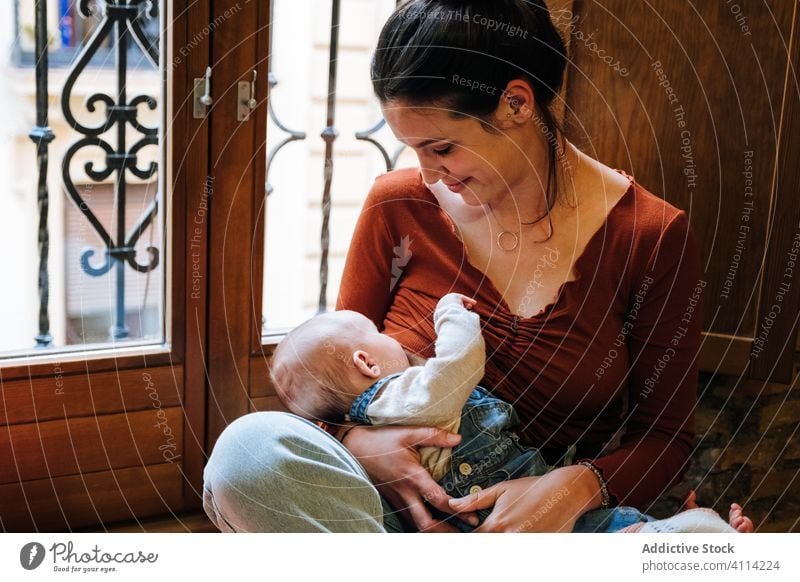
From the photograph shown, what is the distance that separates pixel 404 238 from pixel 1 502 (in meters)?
0.62

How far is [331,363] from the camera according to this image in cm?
101

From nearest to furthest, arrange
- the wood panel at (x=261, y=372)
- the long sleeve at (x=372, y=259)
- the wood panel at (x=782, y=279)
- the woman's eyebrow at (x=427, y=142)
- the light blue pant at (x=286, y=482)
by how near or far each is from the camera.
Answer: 1. the light blue pant at (x=286, y=482)
2. the woman's eyebrow at (x=427, y=142)
3. the long sleeve at (x=372, y=259)
4. the wood panel at (x=782, y=279)
5. the wood panel at (x=261, y=372)

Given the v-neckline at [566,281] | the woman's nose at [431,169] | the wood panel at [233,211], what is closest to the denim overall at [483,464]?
the v-neckline at [566,281]

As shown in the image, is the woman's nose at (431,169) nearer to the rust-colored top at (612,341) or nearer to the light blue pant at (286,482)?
the rust-colored top at (612,341)

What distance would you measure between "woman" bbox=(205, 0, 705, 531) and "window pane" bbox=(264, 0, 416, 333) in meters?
0.21

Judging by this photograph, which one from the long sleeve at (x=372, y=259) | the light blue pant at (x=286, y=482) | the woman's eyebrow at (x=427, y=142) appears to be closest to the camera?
the light blue pant at (x=286, y=482)

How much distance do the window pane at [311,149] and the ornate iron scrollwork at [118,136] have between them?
154 millimetres

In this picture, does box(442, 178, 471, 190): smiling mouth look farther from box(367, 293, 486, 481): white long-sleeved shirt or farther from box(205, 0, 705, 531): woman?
box(367, 293, 486, 481): white long-sleeved shirt

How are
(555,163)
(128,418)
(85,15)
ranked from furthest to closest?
(128,418), (85,15), (555,163)

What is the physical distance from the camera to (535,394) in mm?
1084

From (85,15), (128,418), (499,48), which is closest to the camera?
(499,48)

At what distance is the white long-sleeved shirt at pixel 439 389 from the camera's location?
3.28ft
